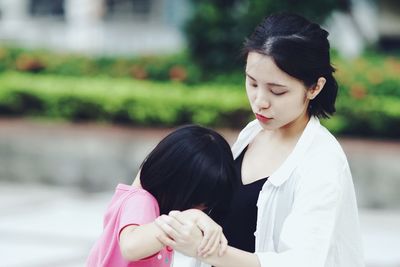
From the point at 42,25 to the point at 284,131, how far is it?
12653 millimetres

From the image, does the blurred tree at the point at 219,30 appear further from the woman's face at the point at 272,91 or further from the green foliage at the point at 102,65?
the woman's face at the point at 272,91

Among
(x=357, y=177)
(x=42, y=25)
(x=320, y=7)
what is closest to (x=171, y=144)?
(x=357, y=177)

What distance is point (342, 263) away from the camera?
2354 mm

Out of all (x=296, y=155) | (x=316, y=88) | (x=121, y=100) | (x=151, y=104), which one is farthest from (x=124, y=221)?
(x=121, y=100)

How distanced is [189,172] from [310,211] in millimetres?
342

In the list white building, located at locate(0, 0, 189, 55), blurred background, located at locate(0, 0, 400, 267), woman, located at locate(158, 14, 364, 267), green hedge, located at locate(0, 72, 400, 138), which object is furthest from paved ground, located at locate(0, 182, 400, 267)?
white building, located at locate(0, 0, 189, 55)

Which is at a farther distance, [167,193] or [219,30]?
[219,30]

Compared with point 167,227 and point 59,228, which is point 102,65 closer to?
point 59,228

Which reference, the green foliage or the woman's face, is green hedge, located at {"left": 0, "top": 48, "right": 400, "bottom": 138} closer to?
the green foliage

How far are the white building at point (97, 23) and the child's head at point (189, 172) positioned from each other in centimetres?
1152

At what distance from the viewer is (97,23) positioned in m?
14.2

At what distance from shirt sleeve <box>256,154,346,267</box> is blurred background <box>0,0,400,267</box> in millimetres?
3979

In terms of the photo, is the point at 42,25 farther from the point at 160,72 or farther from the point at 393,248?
the point at 393,248

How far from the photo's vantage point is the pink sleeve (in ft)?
7.28
